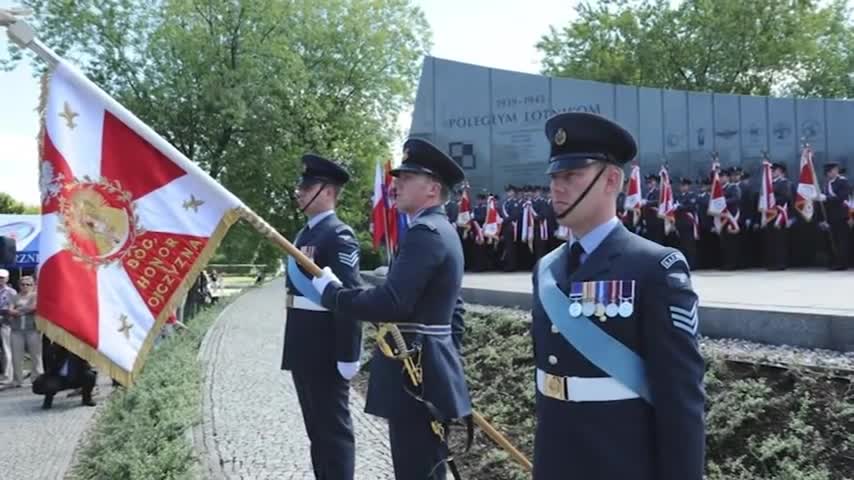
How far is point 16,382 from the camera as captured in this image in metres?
11.9

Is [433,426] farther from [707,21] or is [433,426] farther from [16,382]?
[707,21]

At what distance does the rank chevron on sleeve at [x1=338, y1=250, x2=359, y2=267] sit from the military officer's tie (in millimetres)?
2088

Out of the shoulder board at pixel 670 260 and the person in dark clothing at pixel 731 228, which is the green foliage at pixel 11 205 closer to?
the person in dark clothing at pixel 731 228

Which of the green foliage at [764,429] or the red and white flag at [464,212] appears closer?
the green foliage at [764,429]

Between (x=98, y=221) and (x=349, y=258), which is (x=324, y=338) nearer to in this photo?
(x=349, y=258)

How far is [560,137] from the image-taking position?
2396mm

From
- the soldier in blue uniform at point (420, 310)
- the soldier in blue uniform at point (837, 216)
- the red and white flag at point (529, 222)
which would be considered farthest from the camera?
the red and white flag at point (529, 222)

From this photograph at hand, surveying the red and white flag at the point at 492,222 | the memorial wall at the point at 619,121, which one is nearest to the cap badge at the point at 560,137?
the memorial wall at the point at 619,121

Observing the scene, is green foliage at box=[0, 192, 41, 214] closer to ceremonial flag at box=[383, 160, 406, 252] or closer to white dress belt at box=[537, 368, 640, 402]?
ceremonial flag at box=[383, 160, 406, 252]

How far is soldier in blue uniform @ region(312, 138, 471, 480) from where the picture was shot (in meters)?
3.20

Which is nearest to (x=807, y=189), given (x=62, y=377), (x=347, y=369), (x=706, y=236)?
(x=706, y=236)

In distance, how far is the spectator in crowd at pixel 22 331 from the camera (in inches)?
465

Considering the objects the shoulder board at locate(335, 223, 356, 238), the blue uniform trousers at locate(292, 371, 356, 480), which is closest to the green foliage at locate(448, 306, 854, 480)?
the blue uniform trousers at locate(292, 371, 356, 480)

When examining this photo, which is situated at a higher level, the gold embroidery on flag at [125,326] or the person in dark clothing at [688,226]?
the person in dark clothing at [688,226]
